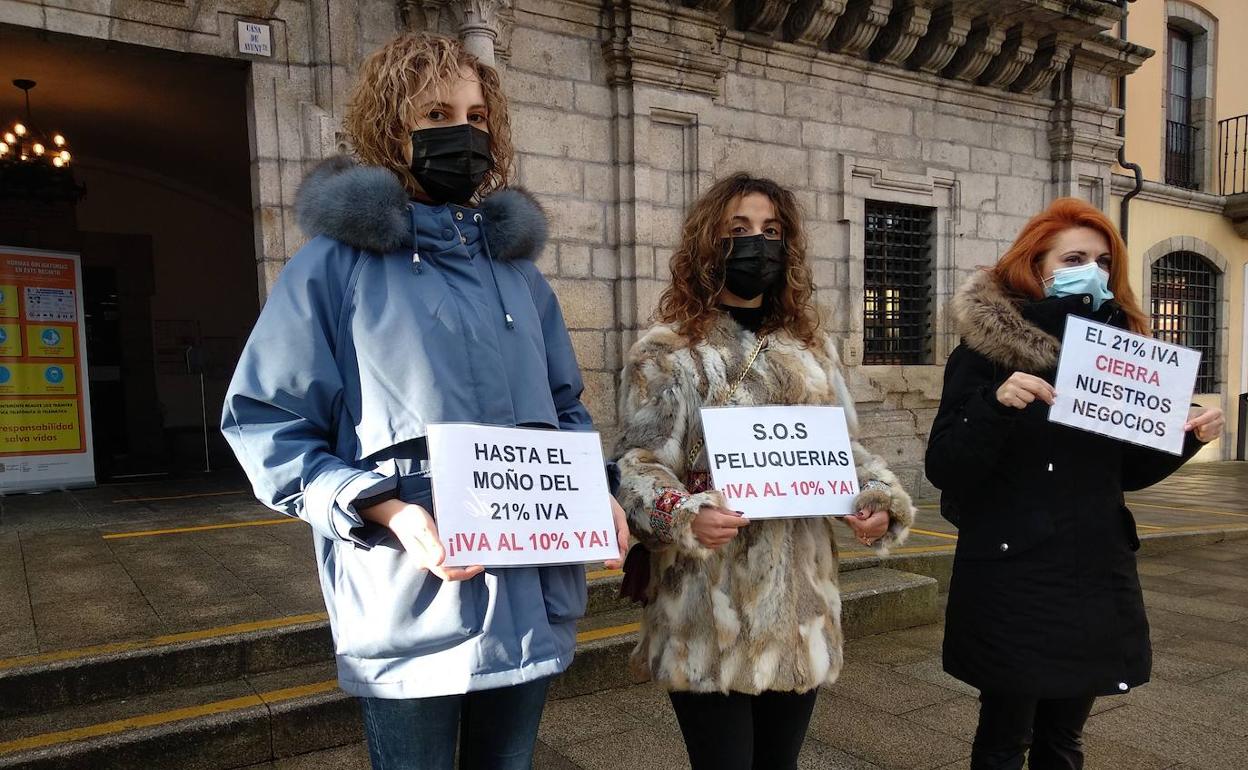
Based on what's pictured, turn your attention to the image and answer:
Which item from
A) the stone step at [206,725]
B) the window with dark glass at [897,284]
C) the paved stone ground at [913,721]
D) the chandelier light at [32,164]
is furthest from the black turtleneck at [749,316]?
the chandelier light at [32,164]

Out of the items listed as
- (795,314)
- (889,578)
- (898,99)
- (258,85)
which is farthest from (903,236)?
(795,314)

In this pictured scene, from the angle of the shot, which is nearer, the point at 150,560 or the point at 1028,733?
the point at 1028,733

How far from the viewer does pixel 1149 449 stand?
7.19ft

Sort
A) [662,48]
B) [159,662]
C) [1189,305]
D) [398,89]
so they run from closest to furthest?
[398,89] → [159,662] → [662,48] → [1189,305]

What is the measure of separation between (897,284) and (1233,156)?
8.25 meters

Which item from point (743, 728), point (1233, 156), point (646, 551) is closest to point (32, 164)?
point (646, 551)

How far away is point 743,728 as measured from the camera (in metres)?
1.90

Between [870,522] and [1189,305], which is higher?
[1189,305]

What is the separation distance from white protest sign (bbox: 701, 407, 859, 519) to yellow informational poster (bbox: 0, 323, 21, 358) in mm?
8433

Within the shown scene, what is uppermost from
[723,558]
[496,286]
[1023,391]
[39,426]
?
[496,286]

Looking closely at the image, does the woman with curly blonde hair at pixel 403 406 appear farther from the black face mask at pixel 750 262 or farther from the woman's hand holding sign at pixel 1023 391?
the woman's hand holding sign at pixel 1023 391

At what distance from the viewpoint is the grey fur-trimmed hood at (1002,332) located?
6.84 feet

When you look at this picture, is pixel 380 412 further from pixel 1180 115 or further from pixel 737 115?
pixel 1180 115

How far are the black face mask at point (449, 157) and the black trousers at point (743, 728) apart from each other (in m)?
1.33
